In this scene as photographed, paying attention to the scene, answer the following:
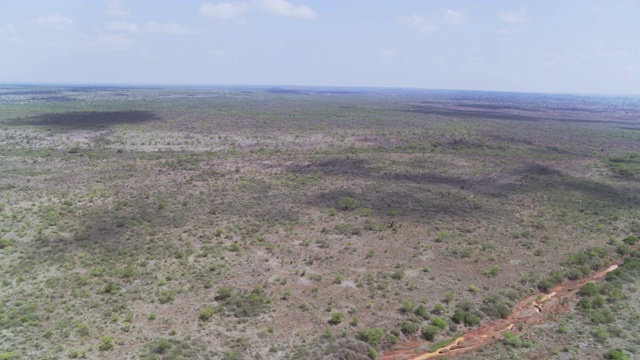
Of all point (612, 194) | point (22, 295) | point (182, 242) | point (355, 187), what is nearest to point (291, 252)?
point (182, 242)

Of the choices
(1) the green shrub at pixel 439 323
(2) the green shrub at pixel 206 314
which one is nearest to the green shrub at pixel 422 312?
(1) the green shrub at pixel 439 323

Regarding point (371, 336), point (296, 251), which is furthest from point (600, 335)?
point (296, 251)

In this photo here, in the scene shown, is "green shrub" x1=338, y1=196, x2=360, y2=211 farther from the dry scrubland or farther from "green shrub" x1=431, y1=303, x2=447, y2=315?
"green shrub" x1=431, y1=303, x2=447, y2=315

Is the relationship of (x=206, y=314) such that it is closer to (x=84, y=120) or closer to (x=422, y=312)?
(x=422, y=312)

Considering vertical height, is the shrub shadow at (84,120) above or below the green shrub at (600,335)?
above

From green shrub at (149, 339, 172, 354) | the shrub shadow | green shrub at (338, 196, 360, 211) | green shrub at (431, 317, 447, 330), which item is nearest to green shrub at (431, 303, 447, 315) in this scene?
green shrub at (431, 317, 447, 330)

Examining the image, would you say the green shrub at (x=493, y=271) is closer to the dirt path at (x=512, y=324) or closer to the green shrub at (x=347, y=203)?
the dirt path at (x=512, y=324)
